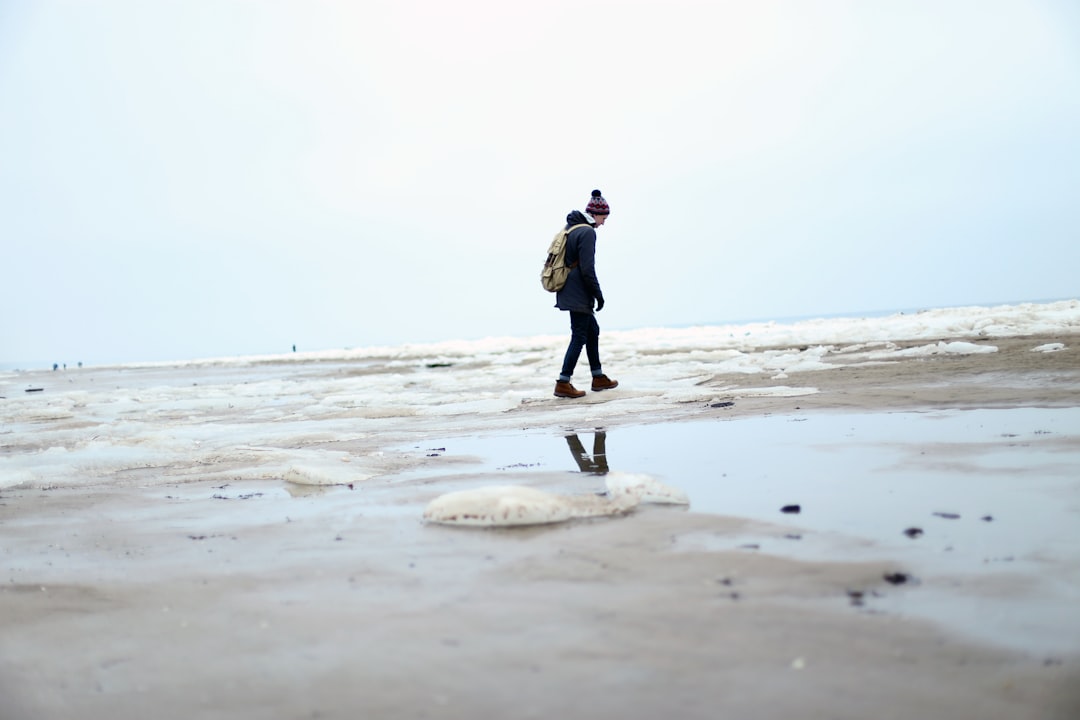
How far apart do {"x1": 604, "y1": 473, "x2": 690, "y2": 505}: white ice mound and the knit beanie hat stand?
6036 mm

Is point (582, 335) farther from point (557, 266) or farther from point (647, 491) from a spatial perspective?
point (647, 491)

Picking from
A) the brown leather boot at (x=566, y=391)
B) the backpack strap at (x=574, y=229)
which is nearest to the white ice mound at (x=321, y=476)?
the brown leather boot at (x=566, y=391)

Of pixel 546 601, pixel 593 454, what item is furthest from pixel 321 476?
pixel 546 601

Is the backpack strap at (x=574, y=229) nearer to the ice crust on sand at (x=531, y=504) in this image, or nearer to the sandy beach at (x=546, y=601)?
the sandy beach at (x=546, y=601)

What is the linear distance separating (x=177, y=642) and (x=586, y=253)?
717 centimetres

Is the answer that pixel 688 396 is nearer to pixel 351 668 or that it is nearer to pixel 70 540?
pixel 70 540

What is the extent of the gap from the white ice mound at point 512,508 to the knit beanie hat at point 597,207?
20.4ft

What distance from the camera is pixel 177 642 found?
2.13m

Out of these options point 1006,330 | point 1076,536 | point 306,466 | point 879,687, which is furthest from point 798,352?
point 879,687

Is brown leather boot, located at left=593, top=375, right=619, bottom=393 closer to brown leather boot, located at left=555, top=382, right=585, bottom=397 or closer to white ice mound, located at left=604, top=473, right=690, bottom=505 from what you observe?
brown leather boot, located at left=555, top=382, right=585, bottom=397

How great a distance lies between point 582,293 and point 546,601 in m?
7.04

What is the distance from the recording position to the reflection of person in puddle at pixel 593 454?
4395mm

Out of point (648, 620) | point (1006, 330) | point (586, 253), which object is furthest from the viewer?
point (1006, 330)

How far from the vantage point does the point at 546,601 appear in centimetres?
222
